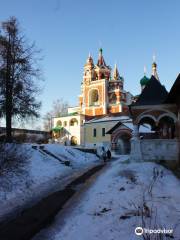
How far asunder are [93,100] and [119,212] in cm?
7586

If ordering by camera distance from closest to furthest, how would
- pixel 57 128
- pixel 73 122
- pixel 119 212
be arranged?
pixel 119 212, pixel 57 128, pixel 73 122

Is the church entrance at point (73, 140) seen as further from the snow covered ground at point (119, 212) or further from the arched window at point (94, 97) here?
the snow covered ground at point (119, 212)

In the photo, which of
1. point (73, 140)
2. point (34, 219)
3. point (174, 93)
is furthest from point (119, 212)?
point (73, 140)

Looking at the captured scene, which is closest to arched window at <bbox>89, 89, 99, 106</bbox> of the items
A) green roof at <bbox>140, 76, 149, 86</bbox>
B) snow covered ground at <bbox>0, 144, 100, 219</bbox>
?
green roof at <bbox>140, 76, 149, 86</bbox>

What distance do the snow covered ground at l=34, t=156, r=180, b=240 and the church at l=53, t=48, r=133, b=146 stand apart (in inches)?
2347

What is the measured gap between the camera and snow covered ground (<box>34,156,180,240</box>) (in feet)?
24.5

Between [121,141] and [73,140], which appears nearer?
[121,141]

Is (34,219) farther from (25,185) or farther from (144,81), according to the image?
(144,81)

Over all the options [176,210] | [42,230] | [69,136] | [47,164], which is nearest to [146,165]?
[47,164]

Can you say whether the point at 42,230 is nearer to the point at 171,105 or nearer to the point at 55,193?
the point at 55,193

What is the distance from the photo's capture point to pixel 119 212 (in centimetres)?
907

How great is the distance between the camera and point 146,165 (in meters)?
19.4

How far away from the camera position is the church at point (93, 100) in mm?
77312

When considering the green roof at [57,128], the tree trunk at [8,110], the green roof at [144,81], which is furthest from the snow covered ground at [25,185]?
the green roof at [57,128]
